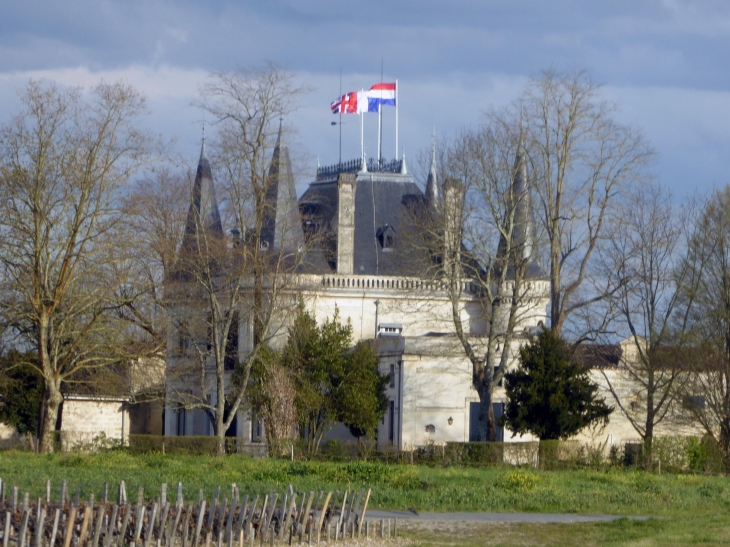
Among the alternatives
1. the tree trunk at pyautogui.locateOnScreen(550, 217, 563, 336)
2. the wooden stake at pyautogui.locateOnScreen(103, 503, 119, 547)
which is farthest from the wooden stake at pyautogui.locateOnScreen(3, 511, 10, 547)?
the tree trunk at pyautogui.locateOnScreen(550, 217, 563, 336)

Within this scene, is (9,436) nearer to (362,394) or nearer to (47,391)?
(47,391)

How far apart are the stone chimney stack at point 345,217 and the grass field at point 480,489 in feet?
74.5

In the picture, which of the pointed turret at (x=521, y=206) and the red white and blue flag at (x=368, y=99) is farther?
the red white and blue flag at (x=368, y=99)

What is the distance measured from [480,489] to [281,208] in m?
25.7

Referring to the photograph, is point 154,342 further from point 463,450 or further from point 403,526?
point 403,526

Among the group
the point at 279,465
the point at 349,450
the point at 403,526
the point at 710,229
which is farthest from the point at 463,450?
the point at 403,526

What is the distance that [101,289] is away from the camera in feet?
130

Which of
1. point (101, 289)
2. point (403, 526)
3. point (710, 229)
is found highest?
point (710, 229)

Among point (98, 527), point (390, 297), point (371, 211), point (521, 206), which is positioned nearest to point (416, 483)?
point (98, 527)

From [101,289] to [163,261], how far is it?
528 cm

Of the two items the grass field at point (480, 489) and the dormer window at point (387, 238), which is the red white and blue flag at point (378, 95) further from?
the grass field at point (480, 489)

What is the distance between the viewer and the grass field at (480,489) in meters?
18.6

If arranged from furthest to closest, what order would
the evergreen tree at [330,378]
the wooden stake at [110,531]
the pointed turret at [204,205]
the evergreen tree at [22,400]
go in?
the evergreen tree at [22,400] → the pointed turret at [204,205] → the evergreen tree at [330,378] → the wooden stake at [110,531]

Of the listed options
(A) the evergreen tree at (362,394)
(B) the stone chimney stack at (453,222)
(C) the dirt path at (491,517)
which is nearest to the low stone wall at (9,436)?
(A) the evergreen tree at (362,394)
